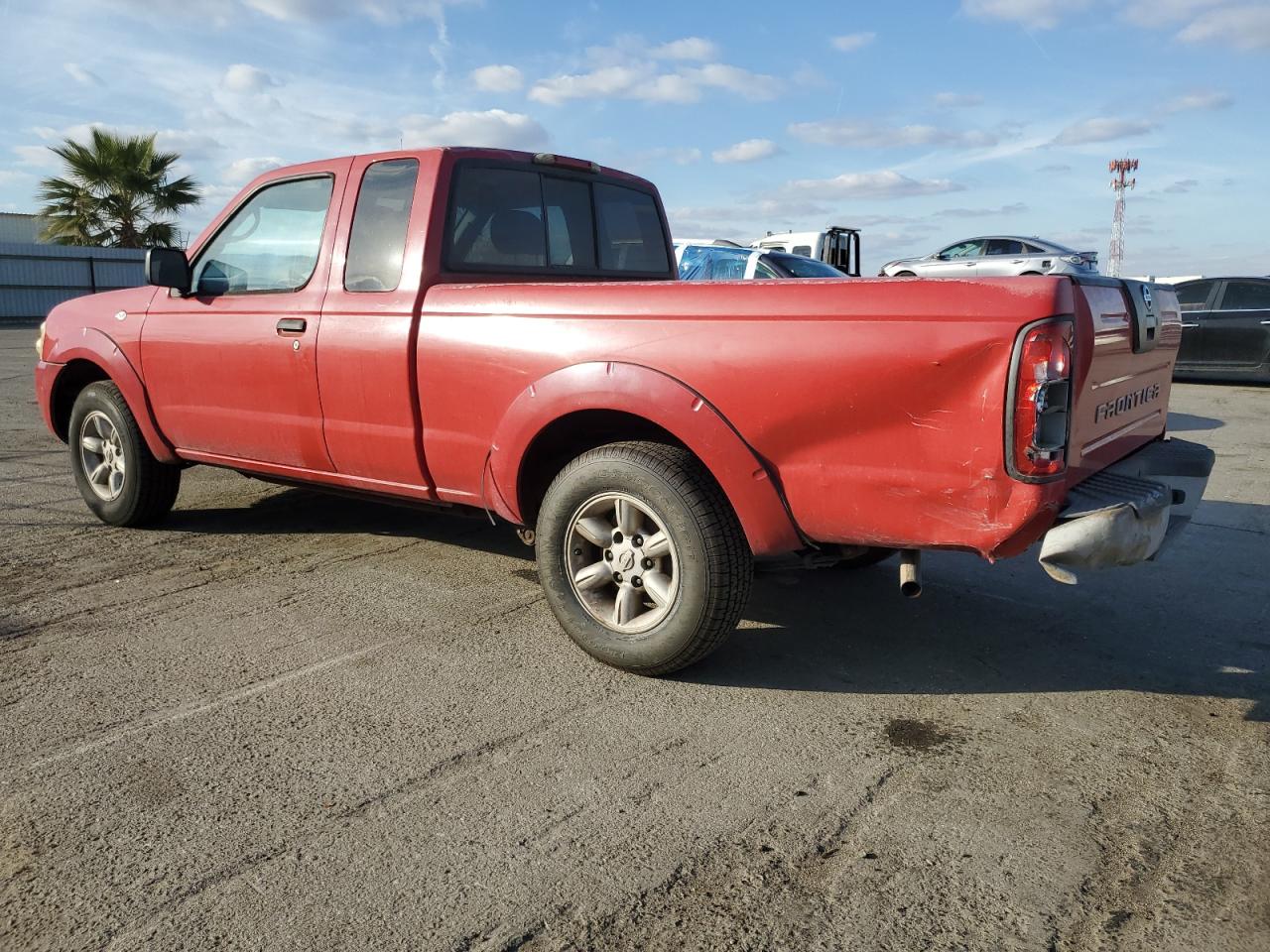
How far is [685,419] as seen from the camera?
335cm

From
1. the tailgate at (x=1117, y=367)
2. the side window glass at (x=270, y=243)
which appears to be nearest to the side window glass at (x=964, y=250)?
the tailgate at (x=1117, y=367)

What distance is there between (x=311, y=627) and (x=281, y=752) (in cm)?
112

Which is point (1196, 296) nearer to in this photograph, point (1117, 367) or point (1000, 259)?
point (1000, 259)

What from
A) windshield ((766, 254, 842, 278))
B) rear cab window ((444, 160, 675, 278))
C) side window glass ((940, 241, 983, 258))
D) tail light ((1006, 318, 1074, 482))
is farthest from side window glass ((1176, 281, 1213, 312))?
tail light ((1006, 318, 1074, 482))

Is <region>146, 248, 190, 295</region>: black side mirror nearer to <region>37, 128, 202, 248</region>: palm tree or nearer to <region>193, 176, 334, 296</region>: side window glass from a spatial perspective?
<region>193, 176, 334, 296</region>: side window glass

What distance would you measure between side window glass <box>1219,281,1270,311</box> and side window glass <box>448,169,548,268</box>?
12043 mm

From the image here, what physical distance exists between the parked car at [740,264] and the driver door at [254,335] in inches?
413

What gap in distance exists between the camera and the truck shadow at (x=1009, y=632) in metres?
3.65

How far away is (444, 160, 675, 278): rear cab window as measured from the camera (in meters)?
Answer: 4.35

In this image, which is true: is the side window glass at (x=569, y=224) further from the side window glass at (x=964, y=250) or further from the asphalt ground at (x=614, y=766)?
the side window glass at (x=964, y=250)

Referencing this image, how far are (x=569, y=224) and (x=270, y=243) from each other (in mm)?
1427

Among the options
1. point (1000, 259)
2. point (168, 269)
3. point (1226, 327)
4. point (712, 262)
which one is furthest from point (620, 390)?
point (1000, 259)

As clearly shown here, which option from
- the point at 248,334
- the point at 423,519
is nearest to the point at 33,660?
the point at 248,334

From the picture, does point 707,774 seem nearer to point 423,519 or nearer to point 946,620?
point 946,620
